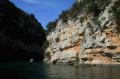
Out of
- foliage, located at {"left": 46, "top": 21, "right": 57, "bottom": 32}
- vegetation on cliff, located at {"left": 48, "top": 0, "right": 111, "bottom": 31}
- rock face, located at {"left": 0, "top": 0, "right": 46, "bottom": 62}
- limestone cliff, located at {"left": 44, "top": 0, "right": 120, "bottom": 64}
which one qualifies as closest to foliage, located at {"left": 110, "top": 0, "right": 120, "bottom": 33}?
limestone cliff, located at {"left": 44, "top": 0, "right": 120, "bottom": 64}

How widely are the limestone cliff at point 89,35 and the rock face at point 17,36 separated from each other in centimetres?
4029

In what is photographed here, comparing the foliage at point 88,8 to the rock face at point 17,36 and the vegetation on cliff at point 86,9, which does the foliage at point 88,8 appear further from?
the rock face at point 17,36

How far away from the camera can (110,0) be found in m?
70.8

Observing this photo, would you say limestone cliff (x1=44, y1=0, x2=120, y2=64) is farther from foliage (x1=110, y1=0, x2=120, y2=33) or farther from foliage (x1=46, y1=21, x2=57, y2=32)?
foliage (x1=46, y1=21, x2=57, y2=32)

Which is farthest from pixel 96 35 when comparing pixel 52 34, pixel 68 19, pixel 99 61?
pixel 52 34

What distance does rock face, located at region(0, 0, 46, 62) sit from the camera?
129825mm

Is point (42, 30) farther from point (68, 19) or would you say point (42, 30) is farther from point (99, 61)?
point (99, 61)

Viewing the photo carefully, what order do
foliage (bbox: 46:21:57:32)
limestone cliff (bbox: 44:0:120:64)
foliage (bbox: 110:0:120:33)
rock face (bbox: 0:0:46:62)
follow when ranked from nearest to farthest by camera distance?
1. limestone cliff (bbox: 44:0:120:64)
2. foliage (bbox: 110:0:120:33)
3. foliage (bbox: 46:21:57:32)
4. rock face (bbox: 0:0:46:62)

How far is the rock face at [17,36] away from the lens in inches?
5111

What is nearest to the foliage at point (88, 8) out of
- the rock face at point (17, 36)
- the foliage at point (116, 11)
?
the foliage at point (116, 11)

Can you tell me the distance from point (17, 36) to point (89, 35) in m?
72.2

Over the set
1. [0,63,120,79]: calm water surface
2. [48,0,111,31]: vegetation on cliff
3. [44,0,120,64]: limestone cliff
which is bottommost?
[0,63,120,79]: calm water surface

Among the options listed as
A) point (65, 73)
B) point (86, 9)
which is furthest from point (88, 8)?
point (65, 73)

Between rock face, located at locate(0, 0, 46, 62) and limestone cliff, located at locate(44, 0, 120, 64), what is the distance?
40287mm
